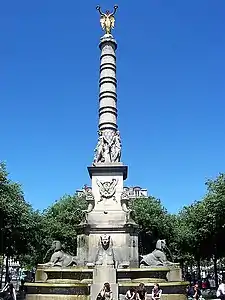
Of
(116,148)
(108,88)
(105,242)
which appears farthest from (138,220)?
(105,242)

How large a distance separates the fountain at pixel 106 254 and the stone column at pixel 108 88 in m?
0.06

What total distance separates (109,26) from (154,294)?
754 inches

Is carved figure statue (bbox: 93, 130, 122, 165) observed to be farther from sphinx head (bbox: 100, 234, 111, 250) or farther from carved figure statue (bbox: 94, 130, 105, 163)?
sphinx head (bbox: 100, 234, 111, 250)

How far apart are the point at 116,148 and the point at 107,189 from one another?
2745mm

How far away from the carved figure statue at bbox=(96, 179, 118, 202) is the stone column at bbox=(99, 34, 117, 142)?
3115 mm

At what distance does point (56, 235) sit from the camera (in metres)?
44.8

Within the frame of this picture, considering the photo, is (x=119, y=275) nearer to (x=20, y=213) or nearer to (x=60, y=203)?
(x=20, y=213)

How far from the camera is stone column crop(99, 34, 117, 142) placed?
25.1 meters

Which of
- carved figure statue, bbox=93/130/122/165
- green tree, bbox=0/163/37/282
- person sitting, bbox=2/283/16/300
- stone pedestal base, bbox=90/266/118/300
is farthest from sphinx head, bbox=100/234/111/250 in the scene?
green tree, bbox=0/163/37/282

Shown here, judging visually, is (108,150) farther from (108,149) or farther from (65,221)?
(65,221)

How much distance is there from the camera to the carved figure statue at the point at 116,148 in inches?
905

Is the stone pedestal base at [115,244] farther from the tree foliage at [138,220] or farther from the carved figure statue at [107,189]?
the tree foliage at [138,220]

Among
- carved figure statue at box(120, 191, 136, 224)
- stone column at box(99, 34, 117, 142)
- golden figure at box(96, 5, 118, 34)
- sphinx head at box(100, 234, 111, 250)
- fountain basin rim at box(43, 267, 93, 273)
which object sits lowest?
fountain basin rim at box(43, 267, 93, 273)

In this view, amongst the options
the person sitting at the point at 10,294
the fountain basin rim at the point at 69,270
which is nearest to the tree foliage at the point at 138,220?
the person sitting at the point at 10,294
